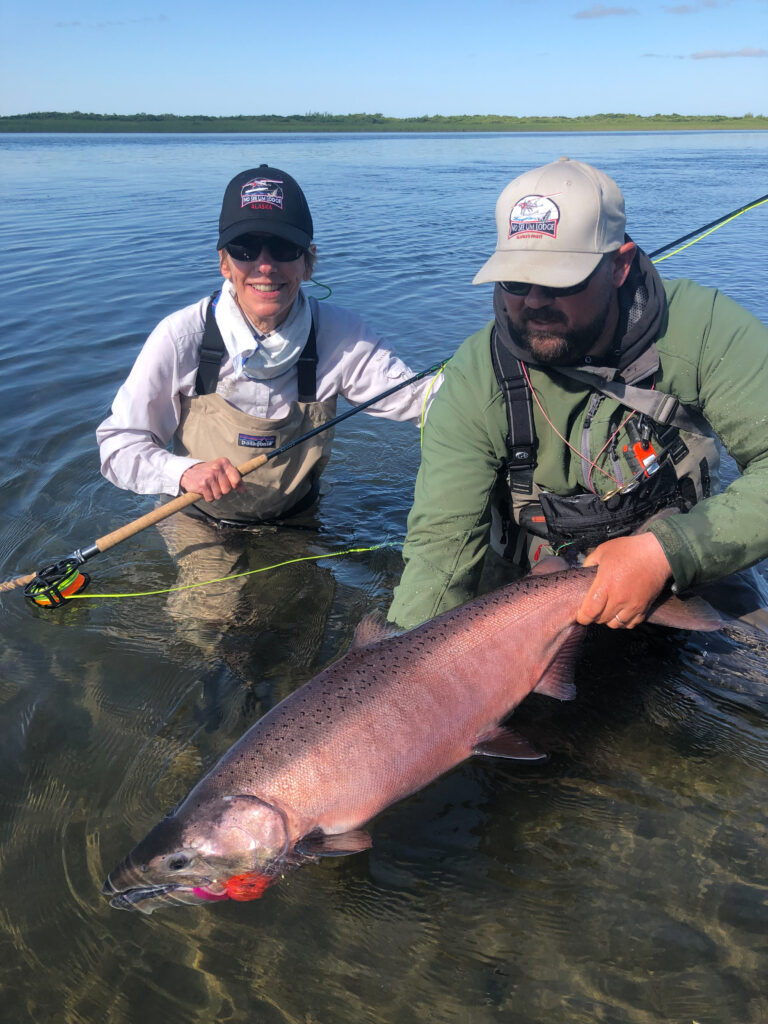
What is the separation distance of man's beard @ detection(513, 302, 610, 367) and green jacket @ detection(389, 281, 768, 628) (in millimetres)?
207

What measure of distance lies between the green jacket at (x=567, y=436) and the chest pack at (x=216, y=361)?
118 centimetres

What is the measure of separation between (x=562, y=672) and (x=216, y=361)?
2.41 metres

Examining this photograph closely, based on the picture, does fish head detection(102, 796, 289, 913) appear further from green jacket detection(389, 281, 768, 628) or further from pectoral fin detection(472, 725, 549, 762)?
green jacket detection(389, 281, 768, 628)

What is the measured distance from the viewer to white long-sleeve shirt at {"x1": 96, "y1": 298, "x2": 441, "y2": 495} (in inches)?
162

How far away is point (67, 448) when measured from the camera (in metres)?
6.72

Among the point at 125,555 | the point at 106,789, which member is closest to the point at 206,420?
the point at 125,555

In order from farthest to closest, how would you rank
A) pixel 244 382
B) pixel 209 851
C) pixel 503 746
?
pixel 244 382 → pixel 503 746 → pixel 209 851

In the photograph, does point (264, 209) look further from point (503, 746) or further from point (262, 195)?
point (503, 746)

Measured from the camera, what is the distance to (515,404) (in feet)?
10.7

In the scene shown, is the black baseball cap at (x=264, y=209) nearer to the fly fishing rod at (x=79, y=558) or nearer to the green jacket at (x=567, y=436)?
the fly fishing rod at (x=79, y=558)

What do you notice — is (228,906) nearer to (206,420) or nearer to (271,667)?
(271,667)

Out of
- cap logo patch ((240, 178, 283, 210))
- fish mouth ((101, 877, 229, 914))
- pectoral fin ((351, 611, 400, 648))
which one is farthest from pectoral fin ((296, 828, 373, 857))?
cap logo patch ((240, 178, 283, 210))

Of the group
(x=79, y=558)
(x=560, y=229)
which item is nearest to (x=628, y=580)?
(x=560, y=229)

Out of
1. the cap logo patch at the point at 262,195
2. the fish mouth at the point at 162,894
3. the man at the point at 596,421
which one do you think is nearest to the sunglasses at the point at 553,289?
the man at the point at 596,421
